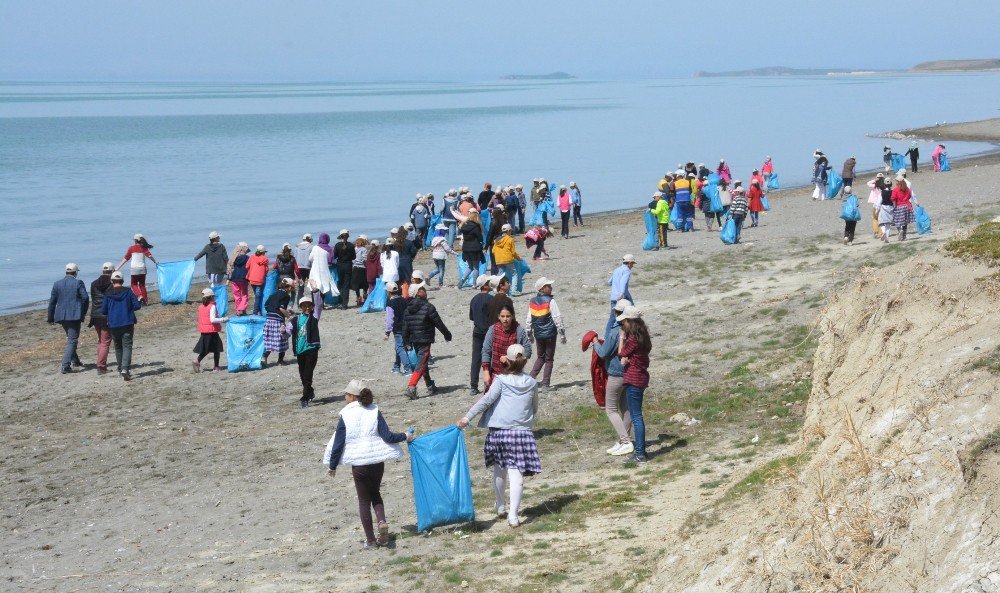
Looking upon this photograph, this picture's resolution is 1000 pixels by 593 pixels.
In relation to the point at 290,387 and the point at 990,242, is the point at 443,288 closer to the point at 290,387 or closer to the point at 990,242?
the point at 290,387

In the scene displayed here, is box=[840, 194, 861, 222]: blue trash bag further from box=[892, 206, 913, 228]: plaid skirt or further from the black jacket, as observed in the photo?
the black jacket

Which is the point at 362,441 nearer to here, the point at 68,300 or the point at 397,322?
the point at 397,322

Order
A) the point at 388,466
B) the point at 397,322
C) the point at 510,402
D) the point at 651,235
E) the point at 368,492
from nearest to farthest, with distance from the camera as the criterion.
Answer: the point at 368,492 < the point at 510,402 < the point at 388,466 < the point at 397,322 < the point at 651,235

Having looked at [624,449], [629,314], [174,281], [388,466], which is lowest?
[388,466]

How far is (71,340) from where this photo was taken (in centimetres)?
1875

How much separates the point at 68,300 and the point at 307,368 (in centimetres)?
516

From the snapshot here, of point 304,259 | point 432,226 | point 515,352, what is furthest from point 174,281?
point 515,352

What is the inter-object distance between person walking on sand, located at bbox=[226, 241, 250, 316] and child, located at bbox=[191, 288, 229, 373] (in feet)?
10.8

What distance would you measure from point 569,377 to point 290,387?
167 inches

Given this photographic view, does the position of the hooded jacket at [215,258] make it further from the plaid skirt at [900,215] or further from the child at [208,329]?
the plaid skirt at [900,215]

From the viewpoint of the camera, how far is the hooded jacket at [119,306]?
17391 mm

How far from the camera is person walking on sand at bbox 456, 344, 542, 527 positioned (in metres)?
9.88

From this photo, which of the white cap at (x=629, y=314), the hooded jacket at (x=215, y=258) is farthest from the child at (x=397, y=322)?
the hooded jacket at (x=215, y=258)

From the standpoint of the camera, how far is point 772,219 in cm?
3212
